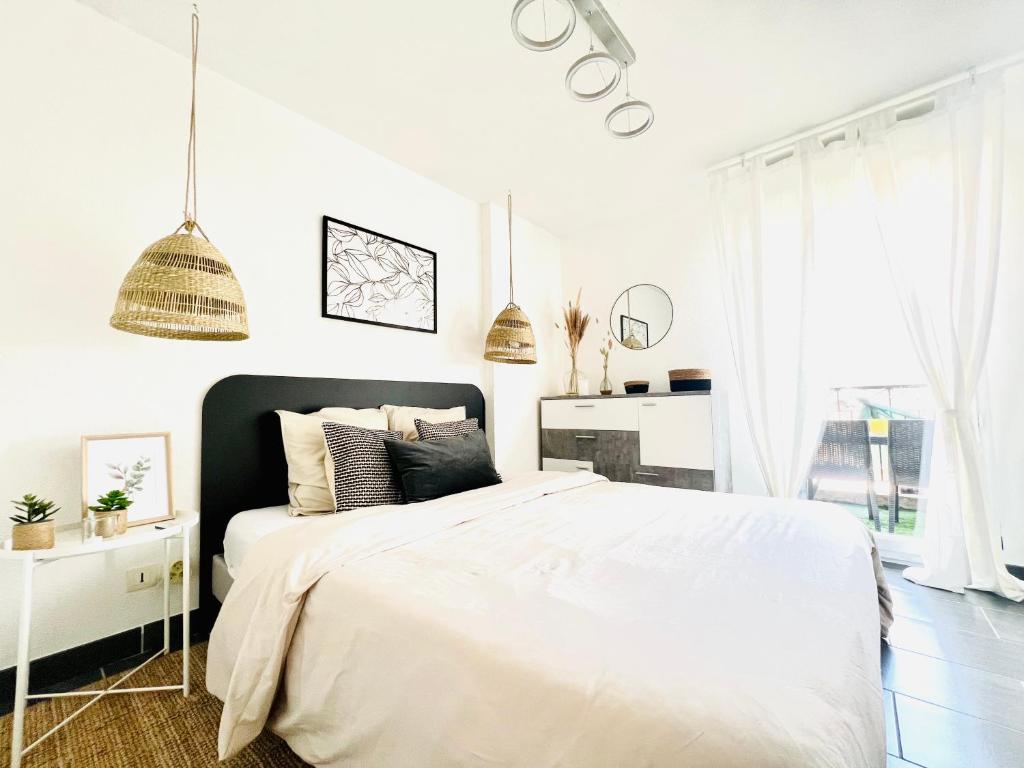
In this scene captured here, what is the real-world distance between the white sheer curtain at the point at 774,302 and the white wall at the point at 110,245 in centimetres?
258

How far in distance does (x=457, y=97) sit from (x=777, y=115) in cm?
183

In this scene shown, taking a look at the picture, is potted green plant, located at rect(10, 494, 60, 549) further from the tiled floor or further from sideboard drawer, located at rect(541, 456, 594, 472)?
sideboard drawer, located at rect(541, 456, 594, 472)

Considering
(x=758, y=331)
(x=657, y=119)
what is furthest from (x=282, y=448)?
(x=758, y=331)

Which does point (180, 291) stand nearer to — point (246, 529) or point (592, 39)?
point (246, 529)

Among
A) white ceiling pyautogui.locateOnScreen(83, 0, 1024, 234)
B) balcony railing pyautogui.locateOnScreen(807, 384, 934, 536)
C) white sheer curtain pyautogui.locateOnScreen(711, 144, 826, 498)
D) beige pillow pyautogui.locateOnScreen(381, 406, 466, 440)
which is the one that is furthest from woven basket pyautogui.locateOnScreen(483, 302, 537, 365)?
balcony railing pyautogui.locateOnScreen(807, 384, 934, 536)

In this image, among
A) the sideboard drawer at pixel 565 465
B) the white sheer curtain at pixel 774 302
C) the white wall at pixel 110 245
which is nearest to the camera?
the white wall at pixel 110 245

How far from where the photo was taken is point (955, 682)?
1.56 metres

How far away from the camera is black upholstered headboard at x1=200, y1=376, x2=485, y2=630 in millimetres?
2000

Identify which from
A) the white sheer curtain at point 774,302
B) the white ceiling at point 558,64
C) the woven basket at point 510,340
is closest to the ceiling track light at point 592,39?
the white ceiling at point 558,64

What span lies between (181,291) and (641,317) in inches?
125

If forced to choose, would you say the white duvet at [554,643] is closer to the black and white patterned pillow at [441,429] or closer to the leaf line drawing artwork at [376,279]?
the black and white patterned pillow at [441,429]

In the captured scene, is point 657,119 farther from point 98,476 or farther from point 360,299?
point 98,476

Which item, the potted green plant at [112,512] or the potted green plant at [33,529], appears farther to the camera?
the potted green plant at [112,512]

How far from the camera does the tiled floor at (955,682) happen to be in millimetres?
1267
